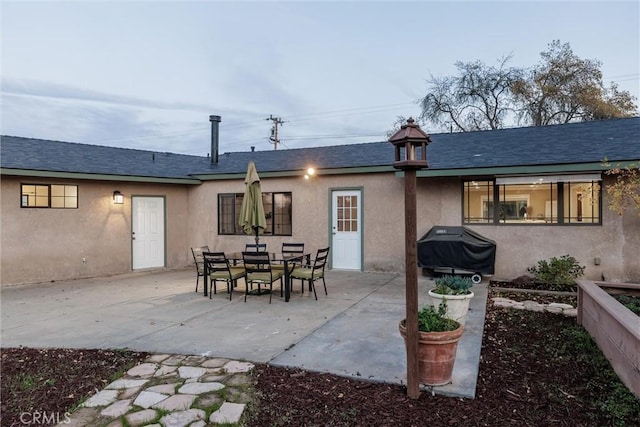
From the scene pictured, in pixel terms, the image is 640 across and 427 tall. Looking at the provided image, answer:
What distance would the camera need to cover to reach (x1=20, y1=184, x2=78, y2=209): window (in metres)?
8.45

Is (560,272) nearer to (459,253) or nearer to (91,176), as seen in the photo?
(459,253)

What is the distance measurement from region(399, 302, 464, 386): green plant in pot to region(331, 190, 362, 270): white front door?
6.42 metres

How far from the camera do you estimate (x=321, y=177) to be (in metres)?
9.97

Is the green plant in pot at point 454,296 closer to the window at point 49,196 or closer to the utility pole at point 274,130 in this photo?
the window at point 49,196

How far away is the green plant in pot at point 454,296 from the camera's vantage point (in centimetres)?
456

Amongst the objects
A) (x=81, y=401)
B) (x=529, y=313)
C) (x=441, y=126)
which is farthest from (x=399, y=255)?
(x=441, y=126)

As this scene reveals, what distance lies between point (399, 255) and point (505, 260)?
2246 mm

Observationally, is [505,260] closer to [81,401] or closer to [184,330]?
[184,330]

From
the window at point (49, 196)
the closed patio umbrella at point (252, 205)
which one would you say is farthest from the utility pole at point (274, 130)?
the closed patio umbrella at point (252, 205)

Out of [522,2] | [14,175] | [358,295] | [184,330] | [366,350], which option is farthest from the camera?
[522,2]

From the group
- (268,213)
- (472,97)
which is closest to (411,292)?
(268,213)

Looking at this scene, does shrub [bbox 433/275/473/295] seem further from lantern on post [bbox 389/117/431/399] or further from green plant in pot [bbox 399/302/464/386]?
lantern on post [bbox 389/117/431/399]

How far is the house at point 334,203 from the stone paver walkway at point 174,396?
6.16m

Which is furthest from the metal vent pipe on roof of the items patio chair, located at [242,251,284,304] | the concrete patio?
patio chair, located at [242,251,284,304]
